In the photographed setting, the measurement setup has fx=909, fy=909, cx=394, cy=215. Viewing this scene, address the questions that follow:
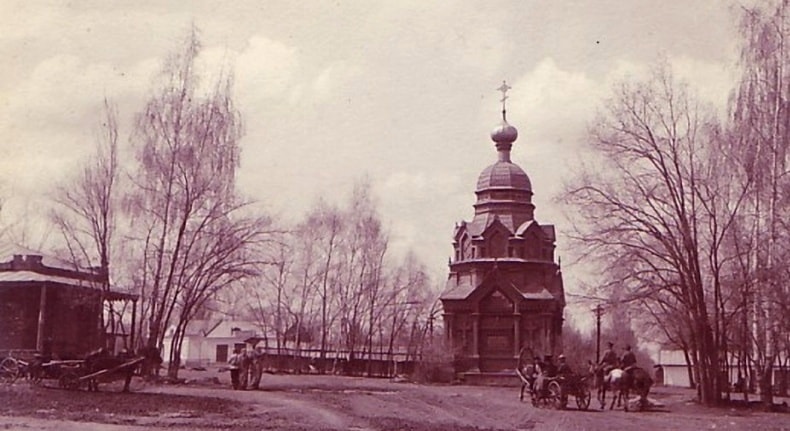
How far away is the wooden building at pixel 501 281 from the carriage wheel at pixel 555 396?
1652 cm

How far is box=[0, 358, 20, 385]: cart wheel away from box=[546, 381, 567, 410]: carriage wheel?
9.31 metres

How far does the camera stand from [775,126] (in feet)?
51.0

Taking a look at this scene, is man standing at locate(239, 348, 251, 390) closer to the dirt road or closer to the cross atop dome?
the dirt road

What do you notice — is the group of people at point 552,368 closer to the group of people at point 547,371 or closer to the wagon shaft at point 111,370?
the group of people at point 547,371

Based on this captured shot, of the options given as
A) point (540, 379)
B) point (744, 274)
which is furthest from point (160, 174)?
point (744, 274)

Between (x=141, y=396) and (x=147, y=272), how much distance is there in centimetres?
451

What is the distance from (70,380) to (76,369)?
204 mm

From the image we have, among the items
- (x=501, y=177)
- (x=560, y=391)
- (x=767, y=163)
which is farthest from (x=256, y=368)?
(x=501, y=177)

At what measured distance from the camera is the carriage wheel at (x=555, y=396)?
49.5 feet

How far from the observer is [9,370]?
52.5 feet

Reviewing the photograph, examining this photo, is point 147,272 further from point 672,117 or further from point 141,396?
point 672,117

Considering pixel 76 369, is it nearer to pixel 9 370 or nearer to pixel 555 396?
pixel 9 370

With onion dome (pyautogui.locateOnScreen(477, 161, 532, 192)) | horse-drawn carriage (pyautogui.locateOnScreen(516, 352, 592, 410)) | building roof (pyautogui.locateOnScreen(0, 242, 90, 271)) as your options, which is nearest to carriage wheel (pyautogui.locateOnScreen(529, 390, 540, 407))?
horse-drawn carriage (pyautogui.locateOnScreen(516, 352, 592, 410))

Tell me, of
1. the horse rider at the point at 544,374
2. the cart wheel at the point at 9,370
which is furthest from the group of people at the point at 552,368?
the cart wheel at the point at 9,370
